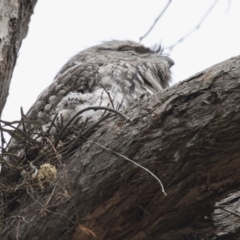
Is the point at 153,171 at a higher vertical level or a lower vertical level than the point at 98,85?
lower

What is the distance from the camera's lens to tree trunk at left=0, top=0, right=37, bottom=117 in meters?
2.20

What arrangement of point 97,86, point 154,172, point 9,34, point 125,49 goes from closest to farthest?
point 154,172 → point 9,34 → point 97,86 → point 125,49

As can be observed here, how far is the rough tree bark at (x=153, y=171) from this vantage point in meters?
1.96

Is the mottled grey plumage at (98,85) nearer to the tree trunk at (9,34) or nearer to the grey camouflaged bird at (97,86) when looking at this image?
the grey camouflaged bird at (97,86)

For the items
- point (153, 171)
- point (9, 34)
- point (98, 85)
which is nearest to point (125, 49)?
point (98, 85)

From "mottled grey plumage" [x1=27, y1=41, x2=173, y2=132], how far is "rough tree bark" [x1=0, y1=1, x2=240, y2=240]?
2.27 ft

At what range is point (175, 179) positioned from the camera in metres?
2.02

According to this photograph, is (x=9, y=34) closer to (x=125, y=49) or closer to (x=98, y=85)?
(x=98, y=85)

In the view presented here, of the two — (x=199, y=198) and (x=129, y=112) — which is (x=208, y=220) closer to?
(x=199, y=198)

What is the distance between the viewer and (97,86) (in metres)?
3.24

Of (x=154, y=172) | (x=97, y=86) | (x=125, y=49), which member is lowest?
(x=154, y=172)

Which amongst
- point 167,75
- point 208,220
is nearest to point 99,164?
point 208,220

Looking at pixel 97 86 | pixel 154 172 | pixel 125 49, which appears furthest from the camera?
pixel 125 49

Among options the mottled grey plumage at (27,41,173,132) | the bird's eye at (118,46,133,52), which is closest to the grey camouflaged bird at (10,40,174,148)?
the mottled grey plumage at (27,41,173,132)
